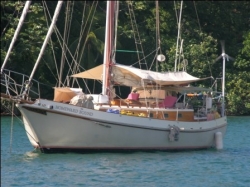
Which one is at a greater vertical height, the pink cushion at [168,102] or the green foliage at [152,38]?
the green foliage at [152,38]

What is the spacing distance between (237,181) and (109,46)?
10155 mm

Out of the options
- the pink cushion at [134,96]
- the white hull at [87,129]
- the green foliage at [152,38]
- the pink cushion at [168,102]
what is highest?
the green foliage at [152,38]

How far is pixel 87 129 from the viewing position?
101ft

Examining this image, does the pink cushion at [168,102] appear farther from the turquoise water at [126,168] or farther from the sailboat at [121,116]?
the turquoise water at [126,168]

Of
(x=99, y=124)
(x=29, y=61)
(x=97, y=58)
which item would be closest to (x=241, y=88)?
(x=97, y=58)

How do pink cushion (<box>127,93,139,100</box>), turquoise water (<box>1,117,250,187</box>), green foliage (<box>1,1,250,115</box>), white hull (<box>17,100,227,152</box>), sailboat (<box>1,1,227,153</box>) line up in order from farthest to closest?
green foliage (<box>1,1,250,115</box>) → pink cushion (<box>127,93,139,100</box>) → sailboat (<box>1,1,227,153</box>) → white hull (<box>17,100,227,152</box>) → turquoise water (<box>1,117,250,187</box>)

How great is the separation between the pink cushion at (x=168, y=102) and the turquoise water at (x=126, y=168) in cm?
193

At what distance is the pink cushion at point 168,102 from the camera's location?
33.8 meters

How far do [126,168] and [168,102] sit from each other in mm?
6761

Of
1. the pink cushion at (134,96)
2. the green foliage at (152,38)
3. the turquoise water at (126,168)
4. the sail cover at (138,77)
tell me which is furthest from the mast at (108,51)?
the green foliage at (152,38)

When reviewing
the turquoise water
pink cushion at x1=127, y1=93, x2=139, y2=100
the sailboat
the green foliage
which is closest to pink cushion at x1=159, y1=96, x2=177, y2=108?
the sailboat

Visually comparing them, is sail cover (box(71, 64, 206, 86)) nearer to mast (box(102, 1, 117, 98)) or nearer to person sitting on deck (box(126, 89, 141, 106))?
mast (box(102, 1, 117, 98))

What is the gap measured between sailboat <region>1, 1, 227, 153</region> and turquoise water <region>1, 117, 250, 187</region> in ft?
1.38

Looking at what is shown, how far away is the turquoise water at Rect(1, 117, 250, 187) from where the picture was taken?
978 inches
